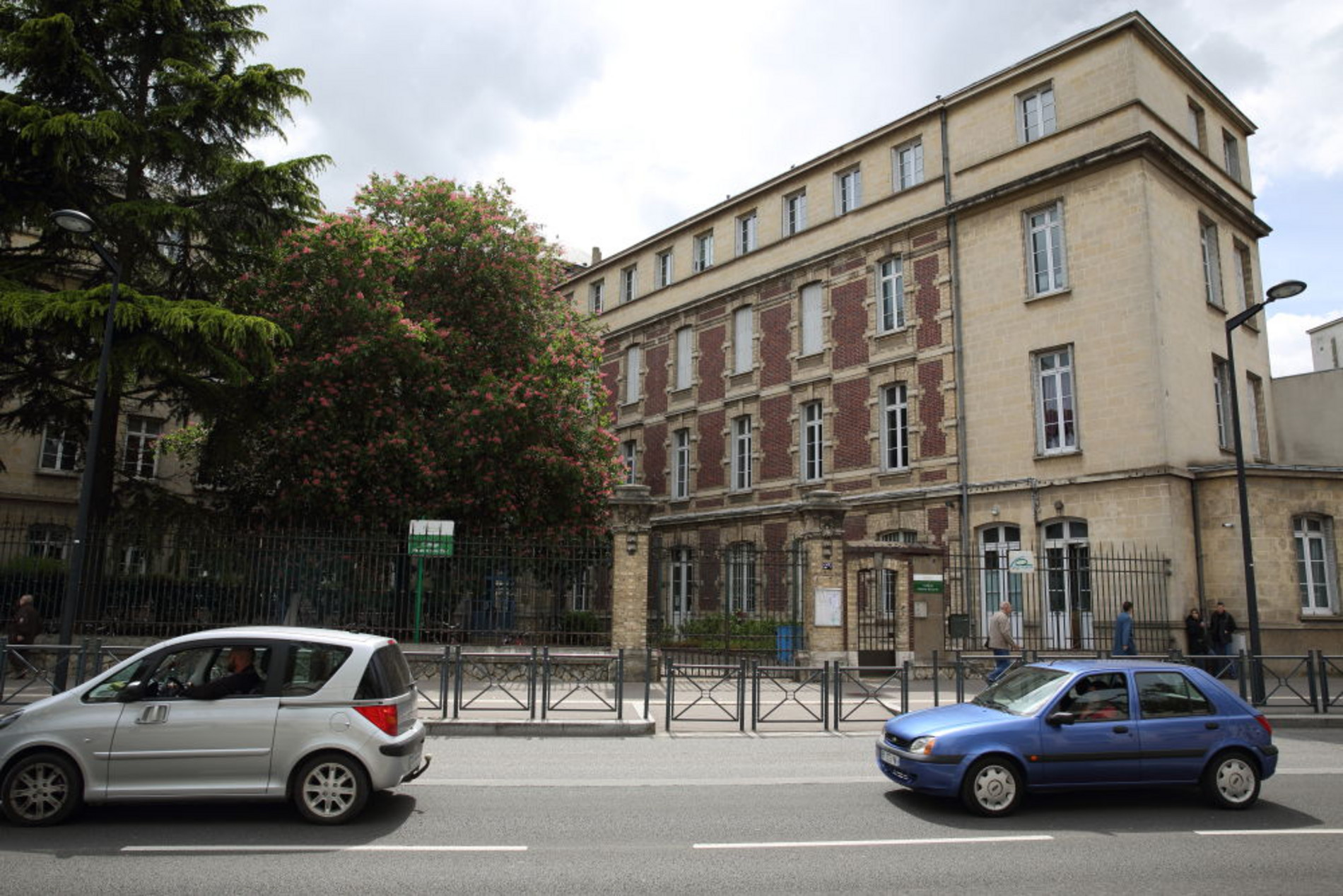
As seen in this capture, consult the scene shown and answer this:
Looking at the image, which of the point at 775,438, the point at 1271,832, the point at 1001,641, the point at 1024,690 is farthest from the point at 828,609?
the point at 775,438

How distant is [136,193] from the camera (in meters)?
19.3

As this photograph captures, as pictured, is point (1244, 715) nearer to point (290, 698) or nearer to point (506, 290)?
point (290, 698)

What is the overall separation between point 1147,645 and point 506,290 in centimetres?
1660

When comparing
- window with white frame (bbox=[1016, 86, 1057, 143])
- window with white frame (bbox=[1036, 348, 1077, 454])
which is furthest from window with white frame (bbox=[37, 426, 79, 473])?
window with white frame (bbox=[1016, 86, 1057, 143])

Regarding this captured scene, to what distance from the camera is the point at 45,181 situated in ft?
58.0

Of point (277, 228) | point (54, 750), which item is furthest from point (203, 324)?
point (54, 750)

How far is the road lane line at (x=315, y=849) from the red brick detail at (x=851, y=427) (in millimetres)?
20766

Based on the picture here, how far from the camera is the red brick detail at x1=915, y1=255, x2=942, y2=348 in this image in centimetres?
2489

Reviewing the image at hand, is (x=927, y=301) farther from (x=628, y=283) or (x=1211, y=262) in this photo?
(x=628, y=283)

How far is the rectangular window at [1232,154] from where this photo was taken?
25.5m

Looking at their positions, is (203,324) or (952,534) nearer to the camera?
(203,324)

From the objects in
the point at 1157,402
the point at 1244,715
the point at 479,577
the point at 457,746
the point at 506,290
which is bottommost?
the point at 457,746

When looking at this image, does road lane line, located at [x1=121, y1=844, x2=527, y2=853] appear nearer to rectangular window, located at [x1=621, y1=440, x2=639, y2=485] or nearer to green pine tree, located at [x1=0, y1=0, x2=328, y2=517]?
green pine tree, located at [x1=0, y1=0, x2=328, y2=517]

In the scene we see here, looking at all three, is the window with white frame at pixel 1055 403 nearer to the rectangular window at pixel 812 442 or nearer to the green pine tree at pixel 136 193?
the rectangular window at pixel 812 442
